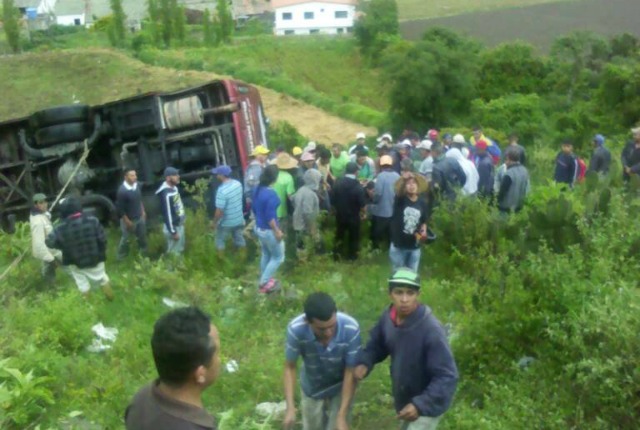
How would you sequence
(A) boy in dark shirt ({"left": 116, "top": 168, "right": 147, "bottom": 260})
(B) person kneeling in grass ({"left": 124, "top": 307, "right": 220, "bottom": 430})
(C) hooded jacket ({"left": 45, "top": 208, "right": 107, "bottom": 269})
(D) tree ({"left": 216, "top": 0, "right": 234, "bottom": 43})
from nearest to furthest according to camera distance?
(B) person kneeling in grass ({"left": 124, "top": 307, "right": 220, "bottom": 430}) → (C) hooded jacket ({"left": 45, "top": 208, "right": 107, "bottom": 269}) → (A) boy in dark shirt ({"left": 116, "top": 168, "right": 147, "bottom": 260}) → (D) tree ({"left": 216, "top": 0, "right": 234, "bottom": 43})

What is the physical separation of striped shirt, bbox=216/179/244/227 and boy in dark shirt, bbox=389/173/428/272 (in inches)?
95.7

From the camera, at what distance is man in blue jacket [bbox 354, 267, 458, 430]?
4.75m

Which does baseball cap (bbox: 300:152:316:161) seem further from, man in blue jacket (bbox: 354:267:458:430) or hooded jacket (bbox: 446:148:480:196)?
man in blue jacket (bbox: 354:267:458:430)

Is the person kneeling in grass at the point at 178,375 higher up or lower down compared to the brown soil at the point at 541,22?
higher up

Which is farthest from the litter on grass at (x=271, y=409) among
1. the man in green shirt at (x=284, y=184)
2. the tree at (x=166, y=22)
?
the tree at (x=166, y=22)

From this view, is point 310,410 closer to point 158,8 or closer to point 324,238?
point 324,238

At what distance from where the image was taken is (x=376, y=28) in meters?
55.9

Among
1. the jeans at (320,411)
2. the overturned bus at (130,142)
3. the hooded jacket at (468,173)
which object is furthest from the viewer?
the overturned bus at (130,142)

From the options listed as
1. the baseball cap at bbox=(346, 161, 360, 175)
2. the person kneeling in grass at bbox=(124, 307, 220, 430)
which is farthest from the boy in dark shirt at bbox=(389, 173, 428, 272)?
the person kneeling in grass at bbox=(124, 307, 220, 430)

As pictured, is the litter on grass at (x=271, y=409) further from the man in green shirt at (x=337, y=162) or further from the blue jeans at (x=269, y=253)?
the man in green shirt at (x=337, y=162)

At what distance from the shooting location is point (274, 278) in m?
10.0

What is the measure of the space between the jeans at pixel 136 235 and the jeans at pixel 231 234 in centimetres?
111

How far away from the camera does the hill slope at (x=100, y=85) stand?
31984mm

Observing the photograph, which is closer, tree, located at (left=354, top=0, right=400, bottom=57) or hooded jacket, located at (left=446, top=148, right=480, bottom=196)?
hooded jacket, located at (left=446, top=148, right=480, bottom=196)
